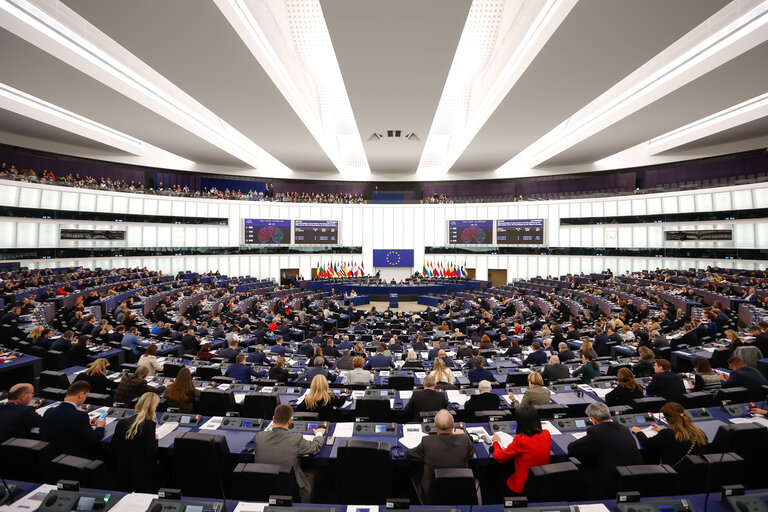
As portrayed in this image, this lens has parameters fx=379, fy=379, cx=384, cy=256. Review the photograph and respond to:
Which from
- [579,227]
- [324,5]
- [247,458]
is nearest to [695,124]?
[579,227]

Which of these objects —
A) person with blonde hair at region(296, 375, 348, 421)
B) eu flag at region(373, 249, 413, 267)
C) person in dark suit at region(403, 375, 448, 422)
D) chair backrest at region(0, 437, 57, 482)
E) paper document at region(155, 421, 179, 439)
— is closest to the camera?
chair backrest at region(0, 437, 57, 482)

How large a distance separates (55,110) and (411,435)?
25535 mm

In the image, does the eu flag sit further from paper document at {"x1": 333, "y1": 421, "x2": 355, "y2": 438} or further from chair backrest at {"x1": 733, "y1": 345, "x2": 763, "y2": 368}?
paper document at {"x1": 333, "y1": 421, "x2": 355, "y2": 438}

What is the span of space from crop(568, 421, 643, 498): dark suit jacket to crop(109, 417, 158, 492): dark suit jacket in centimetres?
420

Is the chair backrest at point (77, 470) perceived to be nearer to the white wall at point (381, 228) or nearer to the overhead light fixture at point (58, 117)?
the overhead light fixture at point (58, 117)

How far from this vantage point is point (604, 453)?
11.8 ft

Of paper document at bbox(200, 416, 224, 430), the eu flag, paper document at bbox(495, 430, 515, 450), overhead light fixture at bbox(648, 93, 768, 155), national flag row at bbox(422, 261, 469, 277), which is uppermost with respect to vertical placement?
overhead light fixture at bbox(648, 93, 768, 155)

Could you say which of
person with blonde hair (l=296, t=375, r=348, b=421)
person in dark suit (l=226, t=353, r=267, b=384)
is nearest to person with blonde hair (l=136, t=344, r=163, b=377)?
person in dark suit (l=226, t=353, r=267, b=384)

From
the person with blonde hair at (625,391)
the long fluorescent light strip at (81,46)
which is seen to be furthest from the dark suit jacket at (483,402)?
the long fluorescent light strip at (81,46)

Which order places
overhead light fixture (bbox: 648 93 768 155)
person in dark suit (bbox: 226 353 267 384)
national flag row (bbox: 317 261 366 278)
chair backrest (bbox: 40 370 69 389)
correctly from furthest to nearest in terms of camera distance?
1. national flag row (bbox: 317 261 366 278)
2. overhead light fixture (bbox: 648 93 768 155)
3. person in dark suit (bbox: 226 353 267 384)
4. chair backrest (bbox: 40 370 69 389)

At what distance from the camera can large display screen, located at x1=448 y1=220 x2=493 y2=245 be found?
3232cm

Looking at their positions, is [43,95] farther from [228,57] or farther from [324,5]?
[324,5]

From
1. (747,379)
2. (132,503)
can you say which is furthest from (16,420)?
(747,379)

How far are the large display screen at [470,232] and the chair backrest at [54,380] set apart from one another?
29.8 m
